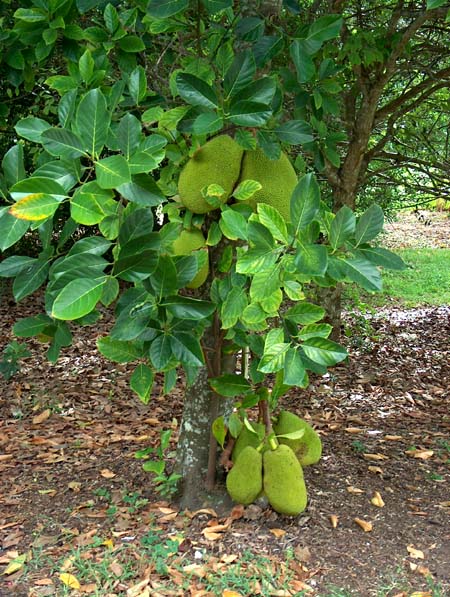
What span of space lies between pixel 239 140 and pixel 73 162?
50cm

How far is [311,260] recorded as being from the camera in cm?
118

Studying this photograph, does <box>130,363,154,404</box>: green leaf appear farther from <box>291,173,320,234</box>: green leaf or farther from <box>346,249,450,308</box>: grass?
<box>346,249,450,308</box>: grass

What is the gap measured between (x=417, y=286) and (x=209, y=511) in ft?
21.2

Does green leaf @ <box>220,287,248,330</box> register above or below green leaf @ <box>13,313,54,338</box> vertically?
above

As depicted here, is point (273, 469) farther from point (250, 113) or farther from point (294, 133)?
point (250, 113)

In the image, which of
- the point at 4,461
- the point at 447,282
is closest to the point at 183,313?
the point at 4,461

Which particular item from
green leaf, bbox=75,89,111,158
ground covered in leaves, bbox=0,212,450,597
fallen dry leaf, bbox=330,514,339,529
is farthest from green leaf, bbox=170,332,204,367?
fallen dry leaf, bbox=330,514,339,529

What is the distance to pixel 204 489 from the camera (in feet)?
7.95

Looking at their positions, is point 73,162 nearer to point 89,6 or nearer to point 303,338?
point 303,338

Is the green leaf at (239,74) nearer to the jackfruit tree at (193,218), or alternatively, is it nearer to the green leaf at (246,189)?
the jackfruit tree at (193,218)

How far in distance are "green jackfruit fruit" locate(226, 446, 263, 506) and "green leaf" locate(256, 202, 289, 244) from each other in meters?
1.12

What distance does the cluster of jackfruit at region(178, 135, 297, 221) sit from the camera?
161cm

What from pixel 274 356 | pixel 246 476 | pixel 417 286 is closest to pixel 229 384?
pixel 246 476

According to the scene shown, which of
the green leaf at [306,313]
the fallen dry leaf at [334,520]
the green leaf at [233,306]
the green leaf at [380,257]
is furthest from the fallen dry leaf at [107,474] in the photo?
the green leaf at [380,257]
